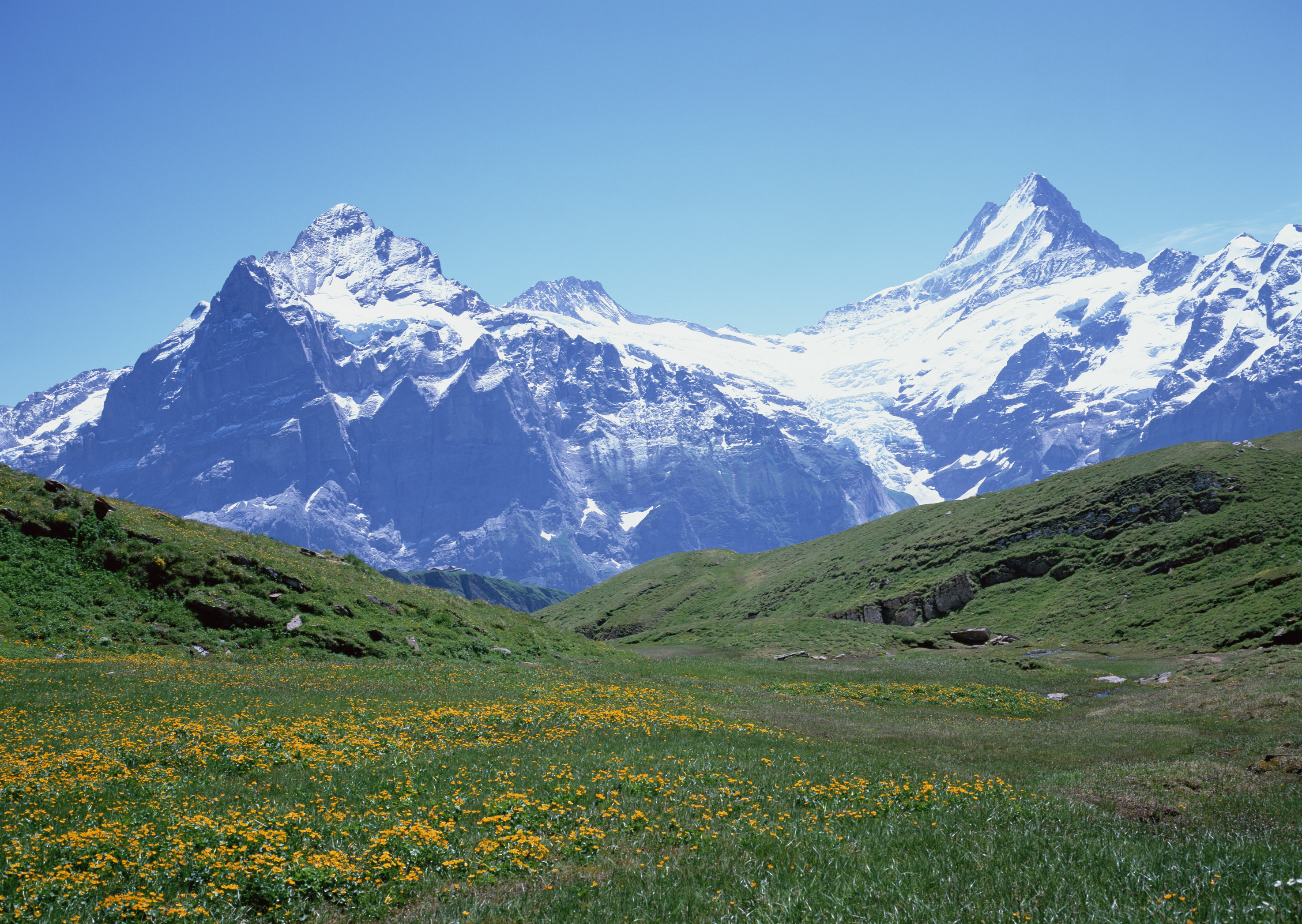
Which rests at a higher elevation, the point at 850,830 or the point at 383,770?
the point at 383,770

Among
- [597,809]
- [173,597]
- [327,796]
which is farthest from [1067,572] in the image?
[327,796]

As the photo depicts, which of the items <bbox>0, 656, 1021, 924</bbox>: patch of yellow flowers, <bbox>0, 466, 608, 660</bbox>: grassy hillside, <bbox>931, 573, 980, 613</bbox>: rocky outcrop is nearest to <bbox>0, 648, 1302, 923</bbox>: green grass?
<bbox>0, 656, 1021, 924</bbox>: patch of yellow flowers

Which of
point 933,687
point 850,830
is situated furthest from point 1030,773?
point 933,687

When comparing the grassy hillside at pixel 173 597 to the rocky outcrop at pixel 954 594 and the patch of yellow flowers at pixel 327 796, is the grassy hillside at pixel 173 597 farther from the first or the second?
the rocky outcrop at pixel 954 594

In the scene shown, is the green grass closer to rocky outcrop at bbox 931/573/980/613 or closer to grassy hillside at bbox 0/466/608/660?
grassy hillside at bbox 0/466/608/660

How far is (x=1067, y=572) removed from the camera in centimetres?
9625

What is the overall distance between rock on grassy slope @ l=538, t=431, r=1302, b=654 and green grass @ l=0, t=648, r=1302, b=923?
46865mm

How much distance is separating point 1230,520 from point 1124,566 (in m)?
11.8

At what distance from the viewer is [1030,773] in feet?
65.3

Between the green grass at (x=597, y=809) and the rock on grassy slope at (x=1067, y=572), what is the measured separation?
154ft

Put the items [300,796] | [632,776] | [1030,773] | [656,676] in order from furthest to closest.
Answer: [656,676]
[1030,773]
[632,776]
[300,796]

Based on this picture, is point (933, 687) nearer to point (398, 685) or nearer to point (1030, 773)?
point (1030, 773)

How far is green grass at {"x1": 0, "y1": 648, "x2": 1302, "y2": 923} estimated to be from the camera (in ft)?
31.6

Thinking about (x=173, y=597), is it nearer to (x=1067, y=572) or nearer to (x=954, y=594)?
(x=954, y=594)
